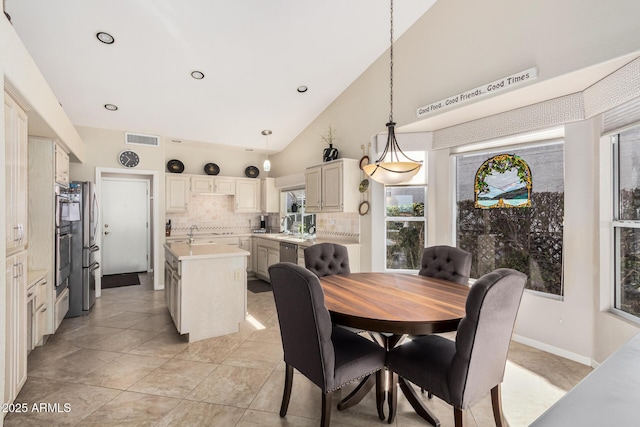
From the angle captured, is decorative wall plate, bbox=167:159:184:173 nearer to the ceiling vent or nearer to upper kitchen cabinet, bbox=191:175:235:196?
upper kitchen cabinet, bbox=191:175:235:196

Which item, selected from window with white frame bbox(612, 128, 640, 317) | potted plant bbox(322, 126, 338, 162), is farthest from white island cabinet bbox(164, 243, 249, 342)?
window with white frame bbox(612, 128, 640, 317)

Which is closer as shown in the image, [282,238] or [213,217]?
[282,238]

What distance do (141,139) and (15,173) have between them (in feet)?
11.0

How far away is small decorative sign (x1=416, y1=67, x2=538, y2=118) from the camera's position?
252 centimetres

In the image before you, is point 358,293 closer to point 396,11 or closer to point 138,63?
point 396,11

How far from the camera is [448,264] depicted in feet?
9.13

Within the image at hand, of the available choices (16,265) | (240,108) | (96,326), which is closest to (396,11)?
(240,108)

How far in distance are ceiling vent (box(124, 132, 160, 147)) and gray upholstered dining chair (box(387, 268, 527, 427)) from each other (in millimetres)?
5241

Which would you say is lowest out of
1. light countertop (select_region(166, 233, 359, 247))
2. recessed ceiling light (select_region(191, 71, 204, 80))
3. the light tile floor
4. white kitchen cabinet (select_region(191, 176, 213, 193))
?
the light tile floor

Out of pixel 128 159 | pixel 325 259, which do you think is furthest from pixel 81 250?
pixel 325 259

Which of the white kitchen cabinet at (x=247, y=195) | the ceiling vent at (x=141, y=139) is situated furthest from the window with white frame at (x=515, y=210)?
the ceiling vent at (x=141, y=139)

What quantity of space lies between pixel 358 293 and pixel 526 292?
2.04 metres

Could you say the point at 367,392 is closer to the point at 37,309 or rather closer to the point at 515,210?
the point at 515,210

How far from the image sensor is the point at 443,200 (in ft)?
12.5
